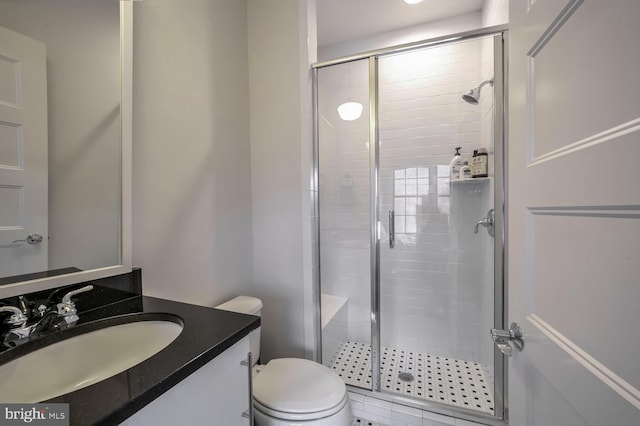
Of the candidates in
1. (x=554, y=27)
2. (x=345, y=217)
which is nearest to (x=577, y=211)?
(x=554, y=27)

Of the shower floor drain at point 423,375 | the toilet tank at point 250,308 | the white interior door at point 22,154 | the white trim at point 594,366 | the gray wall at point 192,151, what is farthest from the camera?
the shower floor drain at point 423,375

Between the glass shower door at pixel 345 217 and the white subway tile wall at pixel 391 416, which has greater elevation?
the glass shower door at pixel 345 217

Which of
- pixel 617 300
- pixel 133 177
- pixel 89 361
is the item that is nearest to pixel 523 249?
pixel 617 300

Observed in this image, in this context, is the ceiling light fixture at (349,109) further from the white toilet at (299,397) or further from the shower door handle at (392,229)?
the white toilet at (299,397)

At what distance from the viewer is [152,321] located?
2.80 ft

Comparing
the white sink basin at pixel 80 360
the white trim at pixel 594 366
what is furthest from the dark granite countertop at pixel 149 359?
the white trim at pixel 594 366

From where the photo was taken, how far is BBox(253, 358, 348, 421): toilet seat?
99 centimetres

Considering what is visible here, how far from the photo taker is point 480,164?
5.61 feet

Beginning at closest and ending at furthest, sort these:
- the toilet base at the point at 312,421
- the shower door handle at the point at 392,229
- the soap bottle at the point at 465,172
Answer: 1. the toilet base at the point at 312,421
2. the soap bottle at the point at 465,172
3. the shower door handle at the point at 392,229

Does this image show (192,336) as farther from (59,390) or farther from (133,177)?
(133,177)

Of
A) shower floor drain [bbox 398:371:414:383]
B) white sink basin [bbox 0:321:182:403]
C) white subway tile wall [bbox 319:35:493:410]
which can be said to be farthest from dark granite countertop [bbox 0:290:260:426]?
shower floor drain [bbox 398:371:414:383]

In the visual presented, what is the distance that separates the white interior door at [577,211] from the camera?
378mm

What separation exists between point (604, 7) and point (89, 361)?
54.8 inches

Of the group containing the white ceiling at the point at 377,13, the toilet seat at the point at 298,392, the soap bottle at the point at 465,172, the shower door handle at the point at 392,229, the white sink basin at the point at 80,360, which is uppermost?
the white ceiling at the point at 377,13
